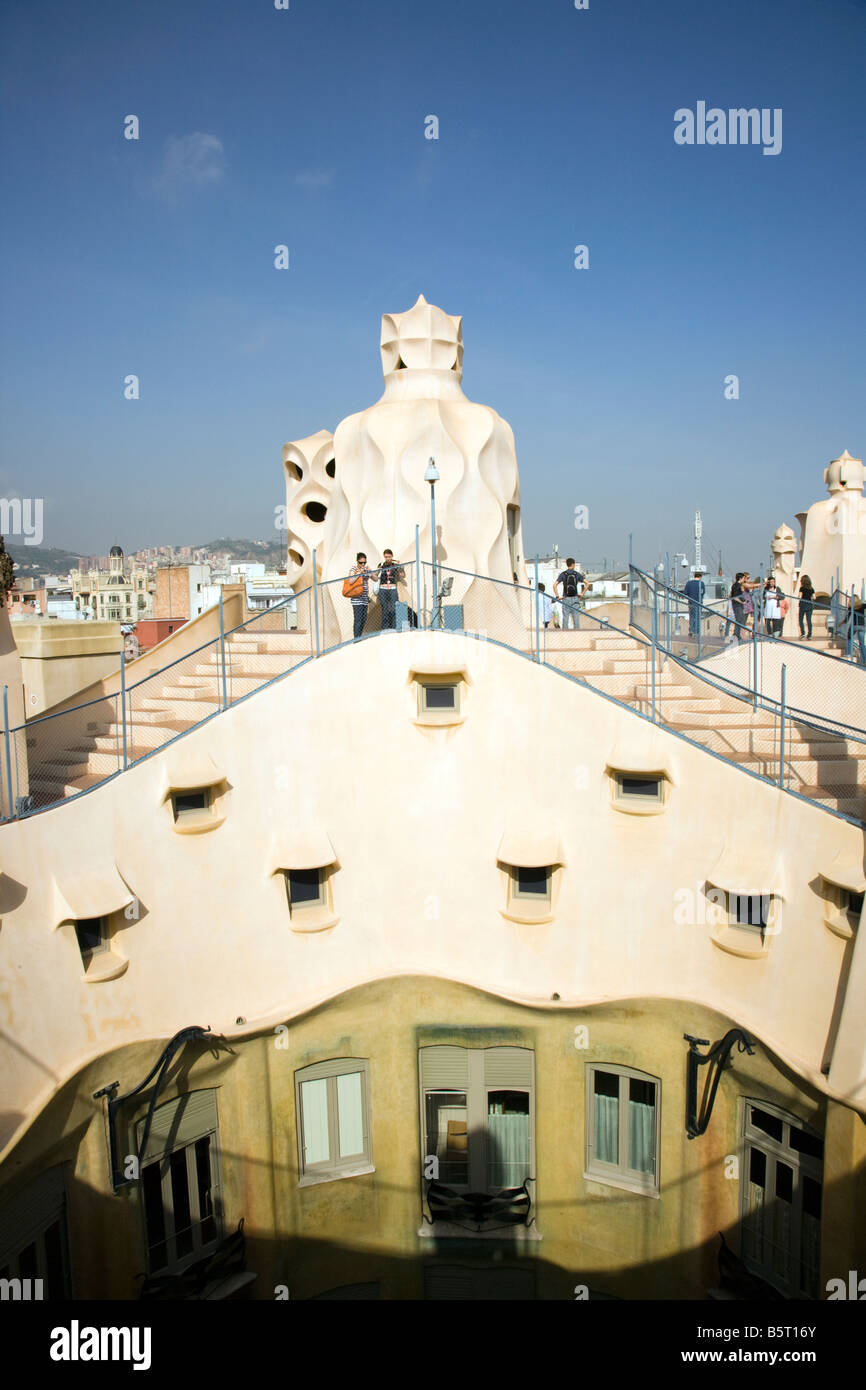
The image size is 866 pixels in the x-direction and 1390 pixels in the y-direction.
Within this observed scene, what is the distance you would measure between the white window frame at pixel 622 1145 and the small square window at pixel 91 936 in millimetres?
7479

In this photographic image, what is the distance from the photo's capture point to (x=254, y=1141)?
11938 millimetres

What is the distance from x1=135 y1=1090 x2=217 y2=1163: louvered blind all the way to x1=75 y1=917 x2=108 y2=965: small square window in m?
2.46

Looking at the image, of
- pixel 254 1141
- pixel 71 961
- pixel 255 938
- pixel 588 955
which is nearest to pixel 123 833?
pixel 71 961

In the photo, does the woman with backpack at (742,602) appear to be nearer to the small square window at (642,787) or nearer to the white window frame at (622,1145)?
the small square window at (642,787)

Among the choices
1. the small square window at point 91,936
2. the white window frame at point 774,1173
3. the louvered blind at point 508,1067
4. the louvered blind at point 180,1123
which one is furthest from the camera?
the louvered blind at point 508,1067

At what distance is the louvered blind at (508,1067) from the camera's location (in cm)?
1248

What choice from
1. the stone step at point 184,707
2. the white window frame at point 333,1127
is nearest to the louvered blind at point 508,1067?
the white window frame at point 333,1127

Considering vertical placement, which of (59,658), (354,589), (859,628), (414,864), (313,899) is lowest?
(313,899)

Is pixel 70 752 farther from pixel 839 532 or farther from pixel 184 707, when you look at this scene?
pixel 839 532

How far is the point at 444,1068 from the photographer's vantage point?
12.6 m

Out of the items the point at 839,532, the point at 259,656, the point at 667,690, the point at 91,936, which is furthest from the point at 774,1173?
the point at 839,532

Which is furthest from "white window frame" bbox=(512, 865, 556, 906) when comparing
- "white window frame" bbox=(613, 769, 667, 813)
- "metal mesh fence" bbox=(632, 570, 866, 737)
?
"metal mesh fence" bbox=(632, 570, 866, 737)

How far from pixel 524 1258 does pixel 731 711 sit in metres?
9.40

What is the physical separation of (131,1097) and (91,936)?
2.24 meters
